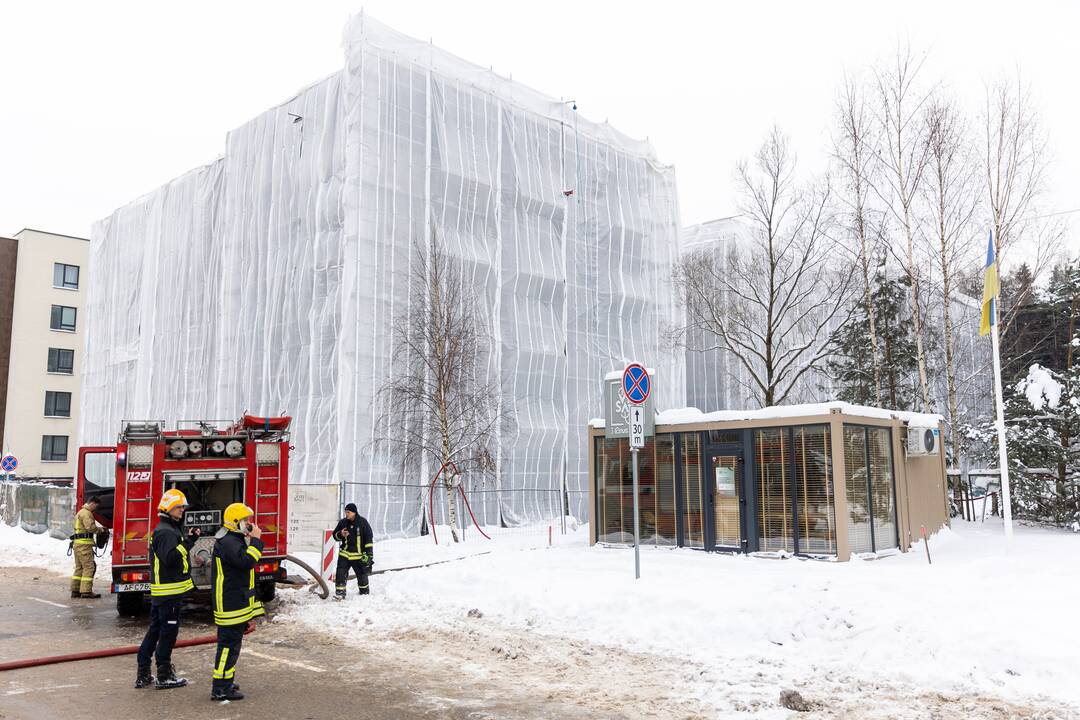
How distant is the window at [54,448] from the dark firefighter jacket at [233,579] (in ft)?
165

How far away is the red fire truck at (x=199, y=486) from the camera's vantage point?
11977 millimetres

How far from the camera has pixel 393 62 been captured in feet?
86.9

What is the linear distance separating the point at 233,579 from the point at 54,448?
5094 centimetres

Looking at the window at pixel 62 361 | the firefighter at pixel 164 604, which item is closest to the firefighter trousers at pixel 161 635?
the firefighter at pixel 164 604

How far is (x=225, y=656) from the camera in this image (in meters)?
7.61

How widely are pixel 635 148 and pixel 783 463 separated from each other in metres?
22.9

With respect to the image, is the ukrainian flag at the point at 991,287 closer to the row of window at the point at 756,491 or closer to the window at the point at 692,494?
the row of window at the point at 756,491

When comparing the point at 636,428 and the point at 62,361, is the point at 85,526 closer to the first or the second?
the point at 636,428

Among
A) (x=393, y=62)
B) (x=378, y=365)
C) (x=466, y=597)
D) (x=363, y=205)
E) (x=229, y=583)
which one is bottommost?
(x=466, y=597)

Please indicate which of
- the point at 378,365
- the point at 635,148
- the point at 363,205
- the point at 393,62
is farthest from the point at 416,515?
the point at 635,148

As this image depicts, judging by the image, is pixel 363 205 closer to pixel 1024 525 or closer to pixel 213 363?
pixel 213 363

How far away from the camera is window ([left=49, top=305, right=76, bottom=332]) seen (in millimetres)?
52125

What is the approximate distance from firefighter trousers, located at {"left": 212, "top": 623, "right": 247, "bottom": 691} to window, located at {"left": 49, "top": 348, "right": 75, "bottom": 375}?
171ft

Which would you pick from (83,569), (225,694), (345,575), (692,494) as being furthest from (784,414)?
(83,569)
